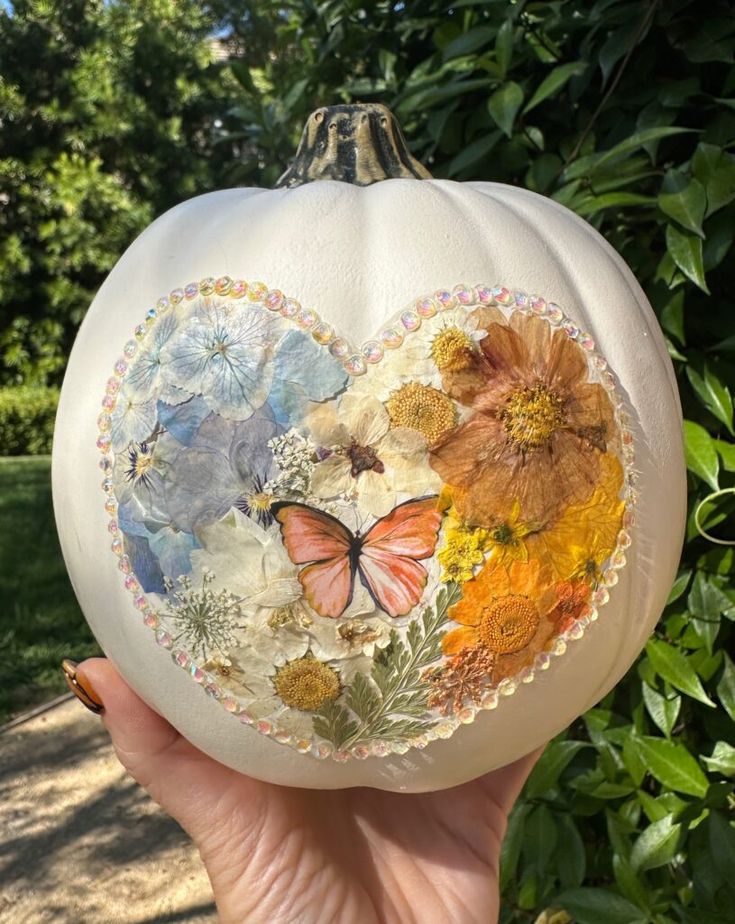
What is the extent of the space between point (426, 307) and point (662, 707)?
1.05 m

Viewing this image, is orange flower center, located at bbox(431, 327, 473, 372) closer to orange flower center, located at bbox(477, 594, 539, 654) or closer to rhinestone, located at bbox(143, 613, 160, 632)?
orange flower center, located at bbox(477, 594, 539, 654)

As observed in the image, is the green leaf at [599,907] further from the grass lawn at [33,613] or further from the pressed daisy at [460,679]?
the grass lawn at [33,613]

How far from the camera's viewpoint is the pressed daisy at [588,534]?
1186 millimetres

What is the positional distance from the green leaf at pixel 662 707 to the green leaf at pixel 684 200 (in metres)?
0.87

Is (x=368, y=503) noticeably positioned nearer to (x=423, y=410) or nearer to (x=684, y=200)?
(x=423, y=410)

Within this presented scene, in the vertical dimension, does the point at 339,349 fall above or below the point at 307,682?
above

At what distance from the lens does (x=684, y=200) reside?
63.7 inches

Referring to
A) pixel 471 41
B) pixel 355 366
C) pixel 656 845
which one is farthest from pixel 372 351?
pixel 656 845

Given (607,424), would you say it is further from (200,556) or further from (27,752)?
(27,752)

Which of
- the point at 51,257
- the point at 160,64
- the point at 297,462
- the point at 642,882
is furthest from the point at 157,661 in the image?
the point at 160,64

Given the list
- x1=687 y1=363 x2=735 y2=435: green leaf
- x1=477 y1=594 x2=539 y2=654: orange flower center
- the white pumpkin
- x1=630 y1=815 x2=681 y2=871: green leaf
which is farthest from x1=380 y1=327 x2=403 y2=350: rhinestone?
x1=630 y1=815 x2=681 y2=871: green leaf

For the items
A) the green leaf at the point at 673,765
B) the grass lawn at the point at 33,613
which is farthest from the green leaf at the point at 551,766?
the grass lawn at the point at 33,613

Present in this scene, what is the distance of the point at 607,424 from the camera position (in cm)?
122

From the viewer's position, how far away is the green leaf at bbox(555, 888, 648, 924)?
5.53 feet
